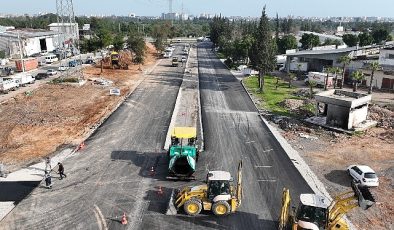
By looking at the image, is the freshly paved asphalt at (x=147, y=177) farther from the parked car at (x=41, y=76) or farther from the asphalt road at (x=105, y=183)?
the parked car at (x=41, y=76)

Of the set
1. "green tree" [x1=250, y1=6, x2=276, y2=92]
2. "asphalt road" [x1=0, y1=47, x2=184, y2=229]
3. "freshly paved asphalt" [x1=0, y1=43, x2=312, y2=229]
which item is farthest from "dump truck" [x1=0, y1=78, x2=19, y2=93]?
"green tree" [x1=250, y1=6, x2=276, y2=92]

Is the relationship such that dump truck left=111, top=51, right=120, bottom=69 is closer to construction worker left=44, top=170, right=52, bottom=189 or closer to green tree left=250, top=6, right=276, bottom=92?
green tree left=250, top=6, right=276, bottom=92

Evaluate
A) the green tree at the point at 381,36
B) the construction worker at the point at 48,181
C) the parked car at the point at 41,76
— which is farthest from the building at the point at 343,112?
the green tree at the point at 381,36

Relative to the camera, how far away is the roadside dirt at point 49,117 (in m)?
31.3

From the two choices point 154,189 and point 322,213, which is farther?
point 154,189

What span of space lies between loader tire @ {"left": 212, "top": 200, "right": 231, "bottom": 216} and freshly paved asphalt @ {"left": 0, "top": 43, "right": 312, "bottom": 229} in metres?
0.48

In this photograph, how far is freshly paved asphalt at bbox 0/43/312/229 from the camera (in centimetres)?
2052

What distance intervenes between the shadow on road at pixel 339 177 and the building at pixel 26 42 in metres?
71.2

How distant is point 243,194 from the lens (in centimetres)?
2352

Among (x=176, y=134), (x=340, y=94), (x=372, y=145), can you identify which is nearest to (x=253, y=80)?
(x=340, y=94)

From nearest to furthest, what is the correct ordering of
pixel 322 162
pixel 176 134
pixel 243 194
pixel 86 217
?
pixel 86 217, pixel 243 194, pixel 176 134, pixel 322 162

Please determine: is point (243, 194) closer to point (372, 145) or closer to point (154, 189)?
point (154, 189)

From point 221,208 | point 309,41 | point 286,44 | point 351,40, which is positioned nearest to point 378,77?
point 286,44

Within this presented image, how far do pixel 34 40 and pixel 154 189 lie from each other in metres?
87.3
